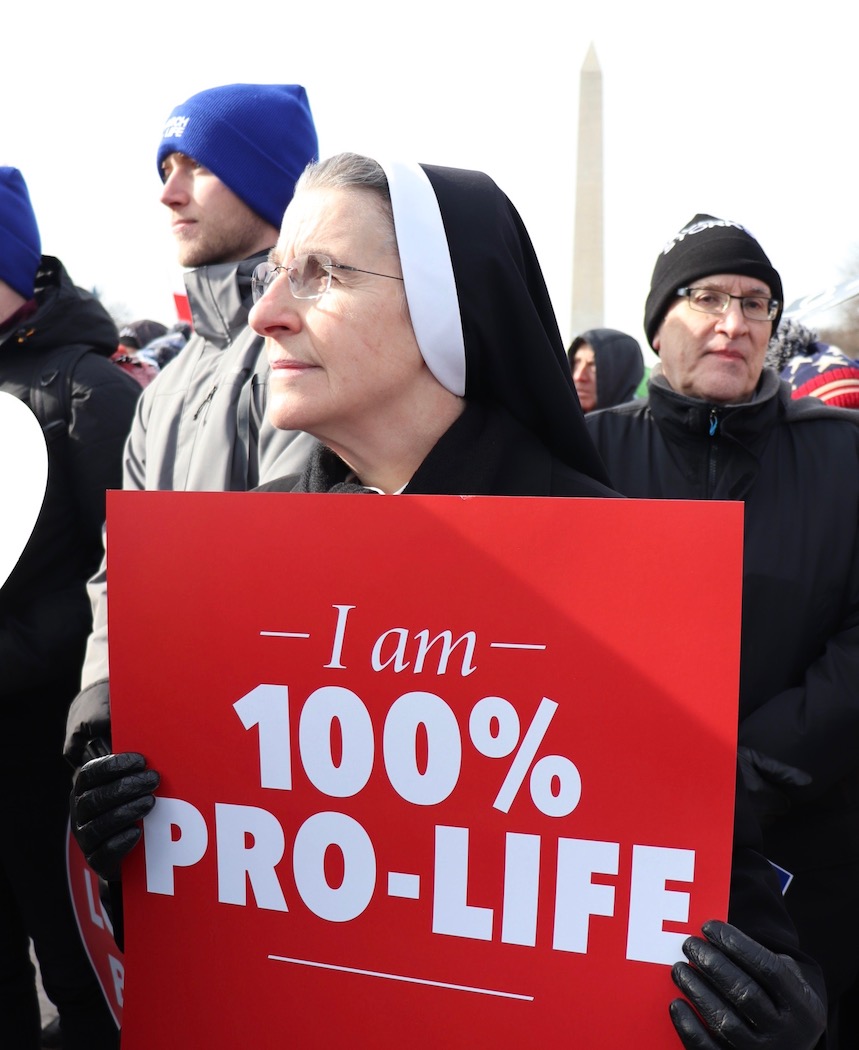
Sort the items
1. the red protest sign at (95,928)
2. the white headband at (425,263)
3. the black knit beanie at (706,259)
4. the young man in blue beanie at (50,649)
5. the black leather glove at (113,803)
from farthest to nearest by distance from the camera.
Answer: the young man in blue beanie at (50,649) < the black knit beanie at (706,259) < the red protest sign at (95,928) < the white headband at (425,263) < the black leather glove at (113,803)

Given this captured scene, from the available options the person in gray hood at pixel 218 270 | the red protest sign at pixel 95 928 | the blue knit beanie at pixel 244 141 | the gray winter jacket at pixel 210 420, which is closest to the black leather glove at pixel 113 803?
the gray winter jacket at pixel 210 420

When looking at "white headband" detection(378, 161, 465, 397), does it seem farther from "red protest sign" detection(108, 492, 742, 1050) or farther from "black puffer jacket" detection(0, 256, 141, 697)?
"black puffer jacket" detection(0, 256, 141, 697)

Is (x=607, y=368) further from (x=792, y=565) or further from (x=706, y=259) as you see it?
(x=792, y=565)

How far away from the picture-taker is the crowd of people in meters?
1.58

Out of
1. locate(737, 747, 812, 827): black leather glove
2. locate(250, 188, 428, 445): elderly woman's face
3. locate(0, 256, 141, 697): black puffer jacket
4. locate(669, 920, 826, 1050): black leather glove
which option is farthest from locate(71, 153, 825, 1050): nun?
locate(0, 256, 141, 697): black puffer jacket

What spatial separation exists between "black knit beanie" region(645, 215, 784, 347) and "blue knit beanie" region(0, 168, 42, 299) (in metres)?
1.92

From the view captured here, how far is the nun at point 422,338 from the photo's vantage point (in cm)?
159

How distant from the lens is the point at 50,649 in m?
2.86

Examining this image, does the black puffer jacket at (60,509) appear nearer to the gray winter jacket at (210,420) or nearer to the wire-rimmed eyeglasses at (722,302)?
the gray winter jacket at (210,420)

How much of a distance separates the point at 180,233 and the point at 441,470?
1.48 meters

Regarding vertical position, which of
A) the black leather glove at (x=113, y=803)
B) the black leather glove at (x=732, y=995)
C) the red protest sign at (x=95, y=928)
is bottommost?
the red protest sign at (x=95, y=928)

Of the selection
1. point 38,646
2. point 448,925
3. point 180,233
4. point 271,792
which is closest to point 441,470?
point 271,792

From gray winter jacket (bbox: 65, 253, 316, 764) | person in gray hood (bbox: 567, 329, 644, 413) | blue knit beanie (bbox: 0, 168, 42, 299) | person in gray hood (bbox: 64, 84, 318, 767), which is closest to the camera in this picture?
gray winter jacket (bbox: 65, 253, 316, 764)

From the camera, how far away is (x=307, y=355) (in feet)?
5.31
